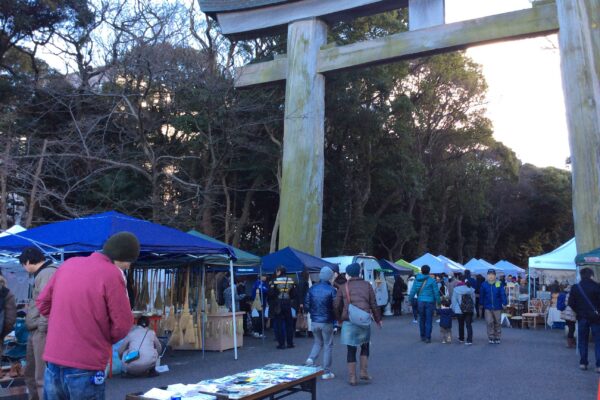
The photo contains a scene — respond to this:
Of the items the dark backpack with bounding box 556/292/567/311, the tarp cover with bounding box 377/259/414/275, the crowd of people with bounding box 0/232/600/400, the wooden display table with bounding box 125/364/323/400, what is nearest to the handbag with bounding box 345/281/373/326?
the crowd of people with bounding box 0/232/600/400

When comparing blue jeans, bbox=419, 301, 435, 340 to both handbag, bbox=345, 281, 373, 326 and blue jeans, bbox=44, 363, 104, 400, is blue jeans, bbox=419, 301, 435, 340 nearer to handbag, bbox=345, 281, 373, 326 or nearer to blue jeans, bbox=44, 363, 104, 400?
handbag, bbox=345, 281, 373, 326

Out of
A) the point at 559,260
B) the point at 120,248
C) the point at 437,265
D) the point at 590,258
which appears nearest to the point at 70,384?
the point at 120,248

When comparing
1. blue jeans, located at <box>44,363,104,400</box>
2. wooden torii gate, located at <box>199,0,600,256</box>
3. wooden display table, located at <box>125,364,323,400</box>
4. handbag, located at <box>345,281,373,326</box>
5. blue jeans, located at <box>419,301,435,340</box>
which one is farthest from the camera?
blue jeans, located at <box>419,301,435,340</box>

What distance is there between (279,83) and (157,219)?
15.9 feet

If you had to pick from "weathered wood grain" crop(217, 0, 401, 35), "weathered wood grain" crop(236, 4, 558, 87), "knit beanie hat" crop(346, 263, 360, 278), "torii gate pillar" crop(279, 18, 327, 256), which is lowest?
"knit beanie hat" crop(346, 263, 360, 278)

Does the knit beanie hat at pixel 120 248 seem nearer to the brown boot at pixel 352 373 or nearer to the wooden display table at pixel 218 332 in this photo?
the brown boot at pixel 352 373

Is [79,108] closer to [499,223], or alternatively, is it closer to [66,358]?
[66,358]

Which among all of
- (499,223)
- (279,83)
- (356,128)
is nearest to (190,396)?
(279,83)

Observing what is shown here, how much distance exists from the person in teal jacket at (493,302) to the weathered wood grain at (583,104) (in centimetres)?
196

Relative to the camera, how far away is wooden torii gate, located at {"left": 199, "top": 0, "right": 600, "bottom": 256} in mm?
11547

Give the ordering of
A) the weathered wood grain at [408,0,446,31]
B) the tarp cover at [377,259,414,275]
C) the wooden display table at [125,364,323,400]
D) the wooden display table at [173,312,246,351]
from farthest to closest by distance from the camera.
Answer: the tarp cover at [377,259,414,275]
the weathered wood grain at [408,0,446,31]
the wooden display table at [173,312,246,351]
the wooden display table at [125,364,323,400]

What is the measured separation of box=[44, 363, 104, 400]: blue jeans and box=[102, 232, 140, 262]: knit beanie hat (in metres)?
0.71

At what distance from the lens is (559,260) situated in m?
16.9

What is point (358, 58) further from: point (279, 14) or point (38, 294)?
point (38, 294)
